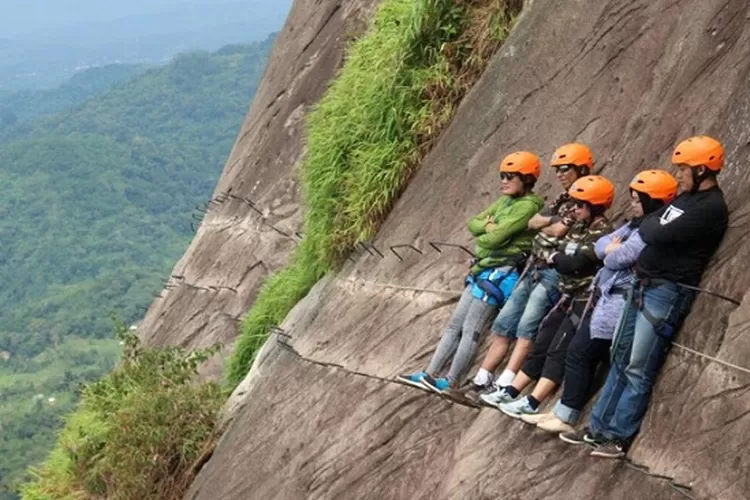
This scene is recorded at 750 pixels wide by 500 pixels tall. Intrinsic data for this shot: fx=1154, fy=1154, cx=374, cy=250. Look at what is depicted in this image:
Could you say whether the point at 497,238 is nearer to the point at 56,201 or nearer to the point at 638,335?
the point at 638,335

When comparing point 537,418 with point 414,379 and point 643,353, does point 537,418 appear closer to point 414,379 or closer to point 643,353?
point 643,353

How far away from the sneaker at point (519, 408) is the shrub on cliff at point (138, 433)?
5419 millimetres

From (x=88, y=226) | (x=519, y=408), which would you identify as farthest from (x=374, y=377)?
(x=88, y=226)

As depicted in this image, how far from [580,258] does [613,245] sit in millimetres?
441

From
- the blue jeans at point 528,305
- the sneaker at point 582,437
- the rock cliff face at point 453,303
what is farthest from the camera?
the blue jeans at point 528,305

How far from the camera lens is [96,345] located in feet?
340

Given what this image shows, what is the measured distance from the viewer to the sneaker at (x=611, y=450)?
6.57m

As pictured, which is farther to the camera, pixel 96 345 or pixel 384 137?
pixel 96 345

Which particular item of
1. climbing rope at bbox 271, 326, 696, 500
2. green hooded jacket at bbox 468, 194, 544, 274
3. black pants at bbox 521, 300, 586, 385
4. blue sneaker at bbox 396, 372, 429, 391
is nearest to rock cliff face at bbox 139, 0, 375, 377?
climbing rope at bbox 271, 326, 696, 500

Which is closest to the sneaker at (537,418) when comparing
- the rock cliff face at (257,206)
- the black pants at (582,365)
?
the black pants at (582,365)

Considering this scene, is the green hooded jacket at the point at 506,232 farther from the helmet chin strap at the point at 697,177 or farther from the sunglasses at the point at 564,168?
the helmet chin strap at the point at 697,177

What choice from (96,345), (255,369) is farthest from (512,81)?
(96,345)

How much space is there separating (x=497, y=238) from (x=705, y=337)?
2.14m

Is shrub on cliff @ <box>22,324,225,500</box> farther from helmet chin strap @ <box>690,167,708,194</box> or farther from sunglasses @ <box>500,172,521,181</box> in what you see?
helmet chin strap @ <box>690,167,708,194</box>
